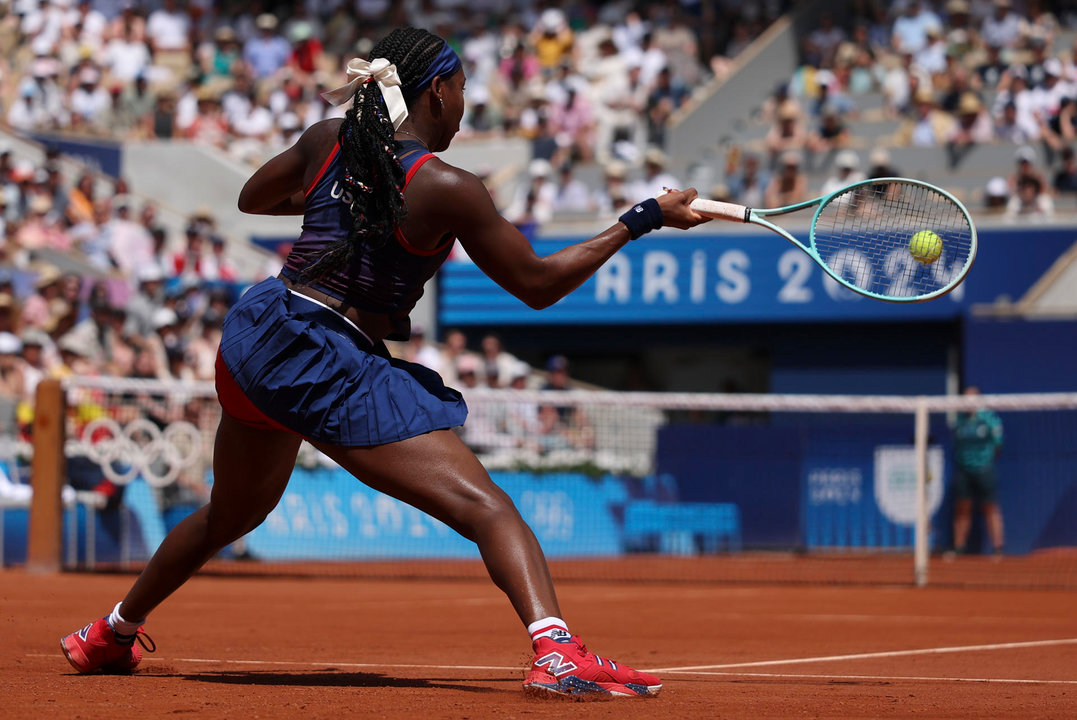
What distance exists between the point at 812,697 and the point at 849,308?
13.7m

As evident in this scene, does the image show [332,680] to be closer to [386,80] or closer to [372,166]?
[372,166]

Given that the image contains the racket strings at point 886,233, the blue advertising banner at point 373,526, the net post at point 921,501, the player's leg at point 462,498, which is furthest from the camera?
the blue advertising banner at point 373,526

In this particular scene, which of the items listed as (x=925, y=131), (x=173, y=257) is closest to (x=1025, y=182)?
(x=925, y=131)

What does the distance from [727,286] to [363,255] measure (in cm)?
1422

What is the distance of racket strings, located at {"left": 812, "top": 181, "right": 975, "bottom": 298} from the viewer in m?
5.46

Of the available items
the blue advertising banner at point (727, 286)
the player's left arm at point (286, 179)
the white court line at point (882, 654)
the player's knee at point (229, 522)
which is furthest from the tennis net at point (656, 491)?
the player's left arm at point (286, 179)

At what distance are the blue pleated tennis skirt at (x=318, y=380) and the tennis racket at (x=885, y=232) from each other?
1385mm

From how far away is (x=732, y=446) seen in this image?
15.0m

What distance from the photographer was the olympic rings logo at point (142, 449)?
43.3ft

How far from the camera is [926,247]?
5285 mm

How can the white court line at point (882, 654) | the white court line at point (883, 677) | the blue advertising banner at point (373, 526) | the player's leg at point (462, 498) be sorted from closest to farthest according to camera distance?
the player's leg at point (462, 498), the white court line at point (883, 677), the white court line at point (882, 654), the blue advertising banner at point (373, 526)

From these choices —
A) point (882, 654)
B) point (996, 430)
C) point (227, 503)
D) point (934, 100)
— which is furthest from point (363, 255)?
point (934, 100)

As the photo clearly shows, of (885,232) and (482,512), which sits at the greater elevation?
(885,232)

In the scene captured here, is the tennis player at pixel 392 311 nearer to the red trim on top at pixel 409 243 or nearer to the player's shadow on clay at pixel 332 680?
the red trim on top at pixel 409 243
